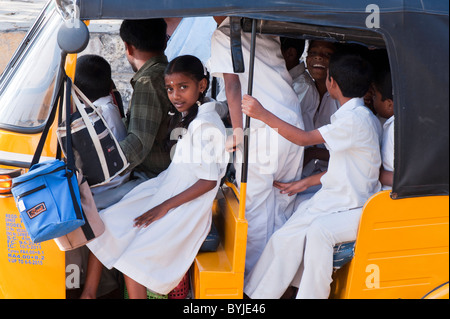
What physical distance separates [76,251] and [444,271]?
2.02 meters

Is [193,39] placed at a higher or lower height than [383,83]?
higher

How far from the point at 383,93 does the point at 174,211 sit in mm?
1326

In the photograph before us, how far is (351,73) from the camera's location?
301 centimetres

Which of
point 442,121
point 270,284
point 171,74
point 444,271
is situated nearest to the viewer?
point 442,121

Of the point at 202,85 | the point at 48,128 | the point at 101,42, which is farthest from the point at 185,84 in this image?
the point at 101,42

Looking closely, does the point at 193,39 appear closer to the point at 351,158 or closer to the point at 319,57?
the point at 319,57

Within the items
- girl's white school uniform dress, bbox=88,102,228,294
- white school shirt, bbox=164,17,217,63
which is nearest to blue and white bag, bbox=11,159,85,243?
girl's white school uniform dress, bbox=88,102,228,294

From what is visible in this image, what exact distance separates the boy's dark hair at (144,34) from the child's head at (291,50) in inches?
32.2

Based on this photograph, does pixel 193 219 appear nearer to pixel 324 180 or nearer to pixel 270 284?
pixel 270 284

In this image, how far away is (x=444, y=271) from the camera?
9.18 feet

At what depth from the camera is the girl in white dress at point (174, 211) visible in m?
3.05

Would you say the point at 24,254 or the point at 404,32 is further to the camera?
the point at 24,254

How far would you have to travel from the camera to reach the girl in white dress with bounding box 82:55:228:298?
305 cm
